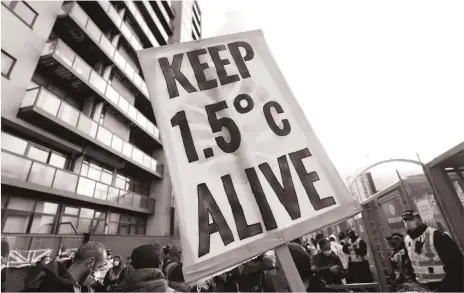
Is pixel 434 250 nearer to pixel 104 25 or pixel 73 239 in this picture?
pixel 73 239

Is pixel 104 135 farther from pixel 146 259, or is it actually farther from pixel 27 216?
pixel 146 259

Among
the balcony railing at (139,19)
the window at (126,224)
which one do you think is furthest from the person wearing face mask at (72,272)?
the balcony railing at (139,19)

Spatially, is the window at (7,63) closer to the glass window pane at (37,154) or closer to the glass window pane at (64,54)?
the glass window pane at (64,54)

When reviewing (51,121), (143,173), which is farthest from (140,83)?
(51,121)

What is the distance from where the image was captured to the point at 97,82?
517 inches

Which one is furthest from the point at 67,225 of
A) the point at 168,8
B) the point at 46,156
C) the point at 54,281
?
the point at 168,8

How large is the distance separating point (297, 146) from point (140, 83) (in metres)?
18.7

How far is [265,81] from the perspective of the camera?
157 cm

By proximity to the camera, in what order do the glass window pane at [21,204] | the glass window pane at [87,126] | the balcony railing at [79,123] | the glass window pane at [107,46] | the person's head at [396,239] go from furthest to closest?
1. the glass window pane at [107,46]
2. the glass window pane at [87,126]
3. the balcony railing at [79,123]
4. the glass window pane at [21,204]
5. the person's head at [396,239]

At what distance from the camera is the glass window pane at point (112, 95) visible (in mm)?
13869

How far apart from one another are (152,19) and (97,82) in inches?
428

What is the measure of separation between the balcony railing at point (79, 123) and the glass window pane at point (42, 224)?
3853mm

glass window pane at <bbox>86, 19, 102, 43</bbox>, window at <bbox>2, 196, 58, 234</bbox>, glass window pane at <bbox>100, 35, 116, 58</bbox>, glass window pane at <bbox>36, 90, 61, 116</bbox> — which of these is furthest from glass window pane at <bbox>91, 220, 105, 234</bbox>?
glass window pane at <bbox>86, 19, 102, 43</bbox>

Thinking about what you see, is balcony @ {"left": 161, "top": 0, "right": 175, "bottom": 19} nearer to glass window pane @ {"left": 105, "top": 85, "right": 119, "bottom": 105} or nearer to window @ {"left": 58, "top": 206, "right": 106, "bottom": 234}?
glass window pane @ {"left": 105, "top": 85, "right": 119, "bottom": 105}
